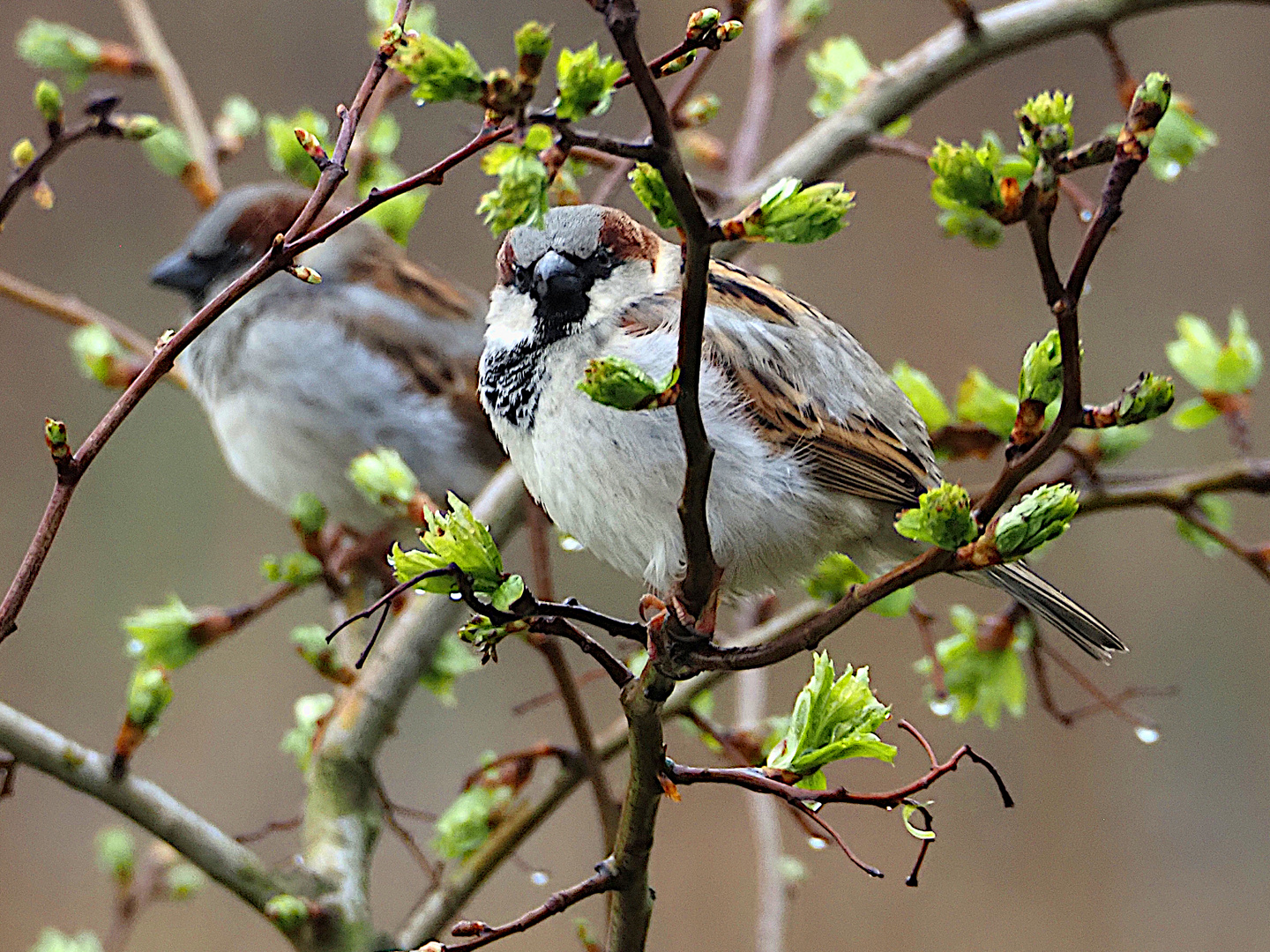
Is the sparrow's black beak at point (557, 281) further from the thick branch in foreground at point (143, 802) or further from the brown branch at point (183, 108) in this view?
the brown branch at point (183, 108)

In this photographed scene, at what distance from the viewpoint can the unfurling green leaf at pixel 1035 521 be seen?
66 cm

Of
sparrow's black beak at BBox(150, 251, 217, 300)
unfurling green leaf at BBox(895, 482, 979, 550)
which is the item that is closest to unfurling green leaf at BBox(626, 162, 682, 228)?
unfurling green leaf at BBox(895, 482, 979, 550)

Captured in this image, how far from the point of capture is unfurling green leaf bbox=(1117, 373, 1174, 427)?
67 cm

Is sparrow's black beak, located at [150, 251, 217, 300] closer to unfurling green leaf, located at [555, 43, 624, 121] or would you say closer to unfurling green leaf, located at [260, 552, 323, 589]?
unfurling green leaf, located at [260, 552, 323, 589]

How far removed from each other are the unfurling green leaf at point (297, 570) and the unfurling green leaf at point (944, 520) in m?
0.75

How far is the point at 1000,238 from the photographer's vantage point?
123 centimetres

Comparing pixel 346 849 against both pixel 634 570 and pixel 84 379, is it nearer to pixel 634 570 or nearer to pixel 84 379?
pixel 634 570

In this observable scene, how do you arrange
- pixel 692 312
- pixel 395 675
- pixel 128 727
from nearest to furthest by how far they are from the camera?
pixel 692 312
pixel 128 727
pixel 395 675

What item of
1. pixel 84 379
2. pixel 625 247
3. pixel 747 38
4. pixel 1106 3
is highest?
pixel 747 38

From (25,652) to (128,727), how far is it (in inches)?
92.2

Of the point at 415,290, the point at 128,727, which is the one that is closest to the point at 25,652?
the point at 415,290

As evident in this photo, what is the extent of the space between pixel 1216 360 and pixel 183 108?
1186mm

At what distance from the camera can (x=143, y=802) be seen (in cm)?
101

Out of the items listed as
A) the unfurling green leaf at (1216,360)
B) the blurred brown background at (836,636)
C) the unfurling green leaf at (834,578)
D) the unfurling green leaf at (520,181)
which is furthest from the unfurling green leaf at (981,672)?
the blurred brown background at (836,636)
